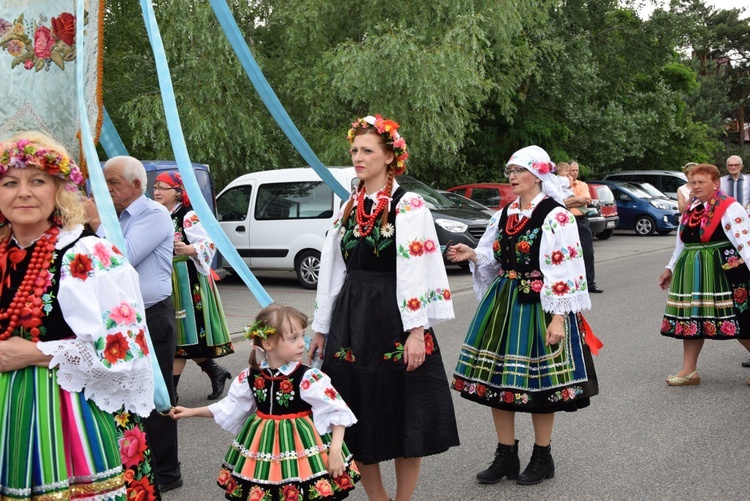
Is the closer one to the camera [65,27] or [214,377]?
[65,27]

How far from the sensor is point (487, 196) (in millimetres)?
19281

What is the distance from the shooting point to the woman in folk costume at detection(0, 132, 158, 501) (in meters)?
2.73

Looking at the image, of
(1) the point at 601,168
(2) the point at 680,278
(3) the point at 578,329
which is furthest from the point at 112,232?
(1) the point at 601,168

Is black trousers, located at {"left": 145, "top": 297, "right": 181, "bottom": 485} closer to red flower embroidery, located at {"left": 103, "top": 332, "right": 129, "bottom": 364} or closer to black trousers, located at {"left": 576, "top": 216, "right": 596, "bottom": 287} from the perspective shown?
red flower embroidery, located at {"left": 103, "top": 332, "right": 129, "bottom": 364}

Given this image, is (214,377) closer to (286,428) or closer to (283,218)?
(286,428)

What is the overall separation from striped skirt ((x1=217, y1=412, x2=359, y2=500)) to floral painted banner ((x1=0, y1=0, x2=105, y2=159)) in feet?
5.33

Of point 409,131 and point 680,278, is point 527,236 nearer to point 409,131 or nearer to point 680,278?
point 680,278

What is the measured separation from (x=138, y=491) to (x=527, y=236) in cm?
258

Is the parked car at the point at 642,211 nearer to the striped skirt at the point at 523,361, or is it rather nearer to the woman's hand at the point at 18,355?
the striped skirt at the point at 523,361

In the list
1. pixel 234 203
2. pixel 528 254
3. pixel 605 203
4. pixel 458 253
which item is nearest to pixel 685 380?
pixel 528 254

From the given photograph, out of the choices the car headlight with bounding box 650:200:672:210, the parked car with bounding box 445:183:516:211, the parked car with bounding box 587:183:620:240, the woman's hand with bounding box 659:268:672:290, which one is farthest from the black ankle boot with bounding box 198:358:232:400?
the car headlight with bounding box 650:200:672:210

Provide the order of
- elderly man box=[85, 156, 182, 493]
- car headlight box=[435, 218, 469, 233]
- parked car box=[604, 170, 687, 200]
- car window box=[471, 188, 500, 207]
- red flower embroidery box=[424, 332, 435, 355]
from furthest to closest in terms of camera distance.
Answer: parked car box=[604, 170, 687, 200]
car window box=[471, 188, 500, 207]
car headlight box=[435, 218, 469, 233]
elderly man box=[85, 156, 182, 493]
red flower embroidery box=[424, 332, 435, 355]

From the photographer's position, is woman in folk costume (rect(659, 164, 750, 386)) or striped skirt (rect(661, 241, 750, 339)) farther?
striped skirt (rect(661, 241, 750, 339))

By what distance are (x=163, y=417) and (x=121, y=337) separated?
2.05m
